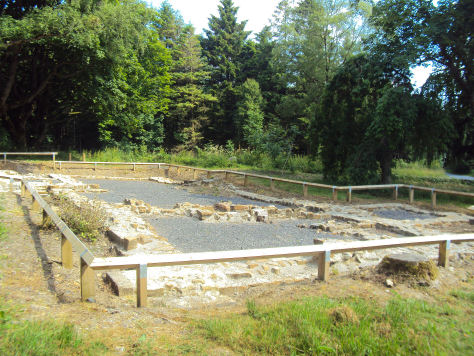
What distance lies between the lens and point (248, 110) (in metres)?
29.2

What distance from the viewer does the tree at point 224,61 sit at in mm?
33219

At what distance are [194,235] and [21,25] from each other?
1177 centimetres

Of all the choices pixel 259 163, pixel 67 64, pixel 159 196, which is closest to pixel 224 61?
pixel 259 163

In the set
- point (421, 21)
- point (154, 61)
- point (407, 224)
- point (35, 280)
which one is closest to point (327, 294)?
point (35, 280)

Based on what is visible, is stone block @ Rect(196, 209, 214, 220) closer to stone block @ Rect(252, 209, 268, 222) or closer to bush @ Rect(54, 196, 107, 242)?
stone block @ Rect(252, 209, 268, 222)

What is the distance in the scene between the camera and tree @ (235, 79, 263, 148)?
28391 mm

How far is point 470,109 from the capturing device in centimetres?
1247

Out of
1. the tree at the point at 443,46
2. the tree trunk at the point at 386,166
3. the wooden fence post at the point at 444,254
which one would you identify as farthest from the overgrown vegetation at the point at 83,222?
the tree trunk at the point at 386,166

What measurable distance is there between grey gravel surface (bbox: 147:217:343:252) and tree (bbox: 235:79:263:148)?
69.0 ft

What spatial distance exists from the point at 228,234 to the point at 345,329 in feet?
14.2

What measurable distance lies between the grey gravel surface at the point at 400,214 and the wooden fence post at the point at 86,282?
7.28 meters

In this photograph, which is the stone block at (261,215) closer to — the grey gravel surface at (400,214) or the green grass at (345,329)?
the grey gravel surface at (400,214)

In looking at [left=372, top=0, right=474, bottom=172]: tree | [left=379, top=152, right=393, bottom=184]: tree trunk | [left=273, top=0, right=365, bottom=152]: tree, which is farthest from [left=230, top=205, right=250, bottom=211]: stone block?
[left=273, top=0, right=365, bottom=152]: tree

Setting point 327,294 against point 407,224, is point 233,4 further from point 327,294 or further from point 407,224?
point 327,294
